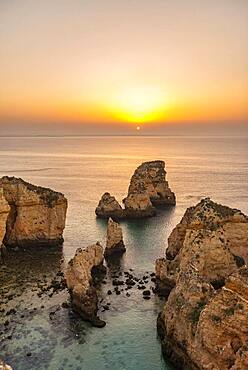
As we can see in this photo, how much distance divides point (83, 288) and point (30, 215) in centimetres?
2034

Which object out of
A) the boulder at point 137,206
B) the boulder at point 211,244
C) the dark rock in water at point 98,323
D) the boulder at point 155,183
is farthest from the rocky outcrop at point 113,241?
the boulder at point 155,183

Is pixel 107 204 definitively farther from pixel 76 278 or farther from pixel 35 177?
pixel 35 177

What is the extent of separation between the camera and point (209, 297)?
28719 millimetres

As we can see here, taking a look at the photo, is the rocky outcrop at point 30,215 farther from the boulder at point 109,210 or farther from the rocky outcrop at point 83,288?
the boulder at point 109,210

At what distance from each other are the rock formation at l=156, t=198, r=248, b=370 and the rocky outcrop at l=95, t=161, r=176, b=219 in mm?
32994

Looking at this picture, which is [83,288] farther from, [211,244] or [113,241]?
[113,241]

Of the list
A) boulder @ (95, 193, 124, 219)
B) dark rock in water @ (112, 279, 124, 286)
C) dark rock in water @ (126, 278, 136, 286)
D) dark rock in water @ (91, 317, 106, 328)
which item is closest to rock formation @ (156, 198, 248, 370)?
dark rock in water @ (126, 278, 136, 286)

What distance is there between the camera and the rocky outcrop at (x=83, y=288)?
35781 mm

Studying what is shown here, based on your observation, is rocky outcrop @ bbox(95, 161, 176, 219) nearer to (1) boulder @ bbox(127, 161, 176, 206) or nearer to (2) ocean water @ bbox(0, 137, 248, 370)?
(1) boulder @ bbox(127, 161, 176, 206)

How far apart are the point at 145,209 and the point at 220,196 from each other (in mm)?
28866

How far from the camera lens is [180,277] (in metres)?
32.3

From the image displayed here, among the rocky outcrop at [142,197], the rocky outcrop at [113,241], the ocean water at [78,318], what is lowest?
the ocean water at [78,318]

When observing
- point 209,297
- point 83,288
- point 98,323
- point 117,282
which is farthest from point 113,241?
point 209,297

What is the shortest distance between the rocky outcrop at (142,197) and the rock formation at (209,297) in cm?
3299
